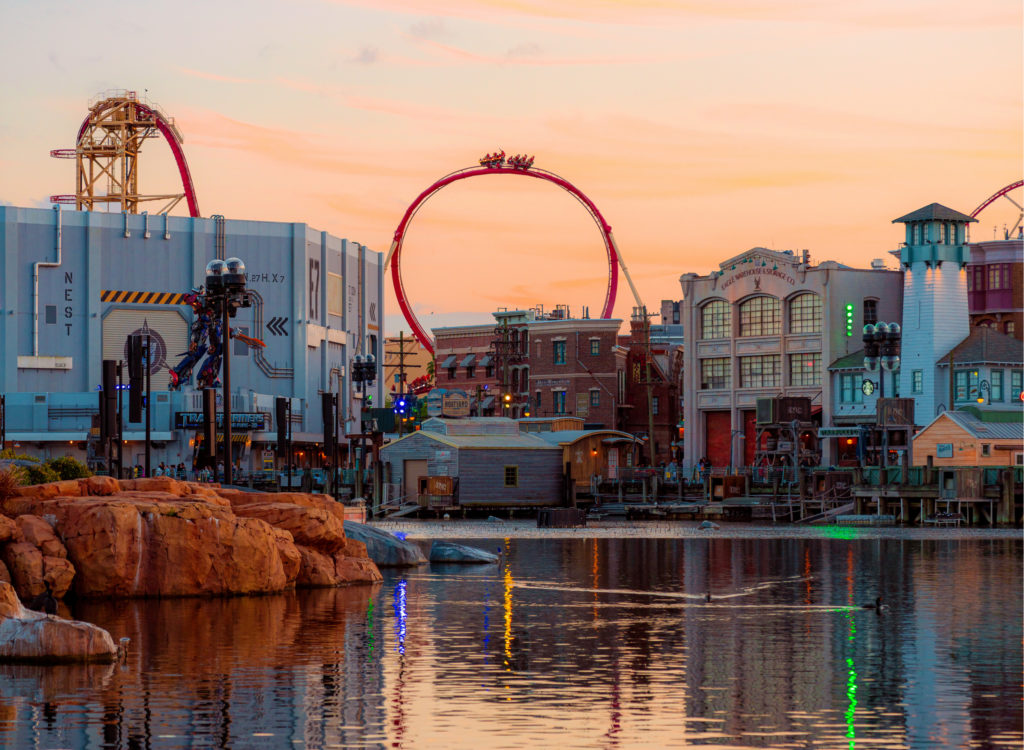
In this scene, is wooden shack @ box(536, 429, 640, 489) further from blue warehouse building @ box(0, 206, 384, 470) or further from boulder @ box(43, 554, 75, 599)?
boulder @ box(43, 554, 75, 599)

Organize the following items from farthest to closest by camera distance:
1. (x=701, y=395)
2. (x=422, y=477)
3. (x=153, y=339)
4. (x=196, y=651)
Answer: (x=153, y=339)
(x=701, y=395)
(x=422, y=477)
(x=196, y=651)

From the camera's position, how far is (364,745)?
48.8ft

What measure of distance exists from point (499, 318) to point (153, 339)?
1050 inches

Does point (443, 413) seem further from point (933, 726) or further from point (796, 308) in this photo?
point (933, 726)

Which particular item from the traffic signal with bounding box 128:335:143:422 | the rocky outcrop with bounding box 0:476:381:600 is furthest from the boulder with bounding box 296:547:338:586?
the traffic signal with bounding box 128:335:143:422

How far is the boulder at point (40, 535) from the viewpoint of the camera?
27656 mm

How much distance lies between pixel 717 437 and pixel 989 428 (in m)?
30.9

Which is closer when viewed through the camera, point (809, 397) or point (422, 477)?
point (422, 477)

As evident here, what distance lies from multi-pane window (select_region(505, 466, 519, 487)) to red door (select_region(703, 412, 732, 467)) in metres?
21.7

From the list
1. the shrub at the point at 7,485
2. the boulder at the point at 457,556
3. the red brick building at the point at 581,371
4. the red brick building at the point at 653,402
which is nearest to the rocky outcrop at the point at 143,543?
the shrub at the point at 7,485

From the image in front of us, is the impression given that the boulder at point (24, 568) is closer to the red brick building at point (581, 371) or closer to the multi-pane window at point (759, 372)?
the multi-pane window at point (759, 372)

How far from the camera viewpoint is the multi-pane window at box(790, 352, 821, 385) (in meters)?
98.9

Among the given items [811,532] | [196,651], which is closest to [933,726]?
[196,651]

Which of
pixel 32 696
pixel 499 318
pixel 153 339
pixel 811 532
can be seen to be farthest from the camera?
pixel 499 318
